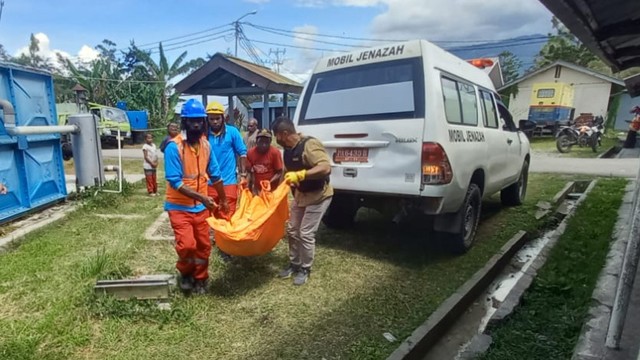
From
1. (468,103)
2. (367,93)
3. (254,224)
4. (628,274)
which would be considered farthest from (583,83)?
(254,224)

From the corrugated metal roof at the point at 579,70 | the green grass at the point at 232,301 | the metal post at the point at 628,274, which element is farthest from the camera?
the corrugated metal roof at the point at 579,70

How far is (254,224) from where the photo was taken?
3.32 metres

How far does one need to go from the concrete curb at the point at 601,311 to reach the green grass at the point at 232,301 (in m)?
1.03

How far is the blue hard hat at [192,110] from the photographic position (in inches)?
124

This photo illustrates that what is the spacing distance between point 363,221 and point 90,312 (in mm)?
3662

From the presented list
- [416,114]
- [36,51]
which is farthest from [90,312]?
[36,51]

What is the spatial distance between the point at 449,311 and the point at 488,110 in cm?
302

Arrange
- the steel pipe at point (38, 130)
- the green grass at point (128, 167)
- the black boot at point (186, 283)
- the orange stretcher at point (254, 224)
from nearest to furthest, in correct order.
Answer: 1. the orange stretcher at point (254, 224)
2. the black boot at point (186, 283)
3. the steel pipe at point (38, 130)
4. the green grass at point (128, 167)

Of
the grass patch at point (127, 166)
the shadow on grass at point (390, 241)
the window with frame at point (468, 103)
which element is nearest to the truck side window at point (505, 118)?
the window with frame at point (468, 103)

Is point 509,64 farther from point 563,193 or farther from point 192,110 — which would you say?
point 192,110

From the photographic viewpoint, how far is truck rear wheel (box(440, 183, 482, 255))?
4159 millimetres

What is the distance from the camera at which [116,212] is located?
634 centimetres

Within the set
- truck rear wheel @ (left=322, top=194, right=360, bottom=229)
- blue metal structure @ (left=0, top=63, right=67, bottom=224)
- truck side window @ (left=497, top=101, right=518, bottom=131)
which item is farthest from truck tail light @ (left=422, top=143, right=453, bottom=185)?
blue metal structure @ (left=0, top=63, right=67, bottom=224)

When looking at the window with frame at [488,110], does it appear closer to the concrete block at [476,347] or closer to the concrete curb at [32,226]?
the concrete block at [476,347]
